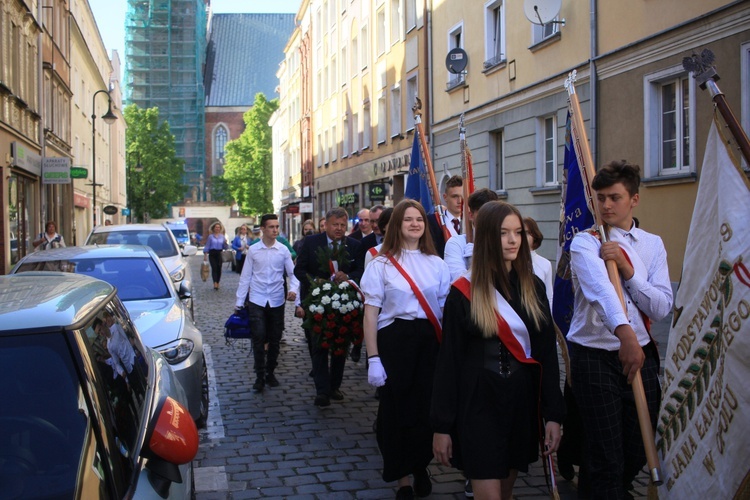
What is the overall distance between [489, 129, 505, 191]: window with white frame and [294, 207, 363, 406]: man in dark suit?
492 inches

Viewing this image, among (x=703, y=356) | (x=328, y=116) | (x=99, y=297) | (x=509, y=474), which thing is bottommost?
(x=509, y=474)

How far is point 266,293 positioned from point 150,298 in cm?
154

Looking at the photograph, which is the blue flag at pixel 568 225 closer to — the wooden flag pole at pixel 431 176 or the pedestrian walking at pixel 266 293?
the wooden flag pole at pixel 431 176

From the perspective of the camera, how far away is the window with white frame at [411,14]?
27.1 metres

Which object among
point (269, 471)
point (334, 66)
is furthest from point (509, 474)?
point (334, 66)

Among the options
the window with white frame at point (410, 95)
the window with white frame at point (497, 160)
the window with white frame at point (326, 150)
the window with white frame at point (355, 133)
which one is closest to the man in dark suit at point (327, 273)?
the window with white frame at point (497, 160)

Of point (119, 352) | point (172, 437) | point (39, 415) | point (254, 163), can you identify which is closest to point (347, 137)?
point (119, 352)

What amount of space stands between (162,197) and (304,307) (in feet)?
220

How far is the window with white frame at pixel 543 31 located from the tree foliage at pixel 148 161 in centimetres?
5641

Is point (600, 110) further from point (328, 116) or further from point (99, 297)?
point (328, 116)

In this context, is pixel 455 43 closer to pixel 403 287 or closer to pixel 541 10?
pixel 541 10

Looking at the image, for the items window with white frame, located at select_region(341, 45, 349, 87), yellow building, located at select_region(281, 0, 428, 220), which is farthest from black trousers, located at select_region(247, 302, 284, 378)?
window with white frame, located at select_region(341, 45, 349, 87)

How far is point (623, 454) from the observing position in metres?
4.15

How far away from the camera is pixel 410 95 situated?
92.9ft
